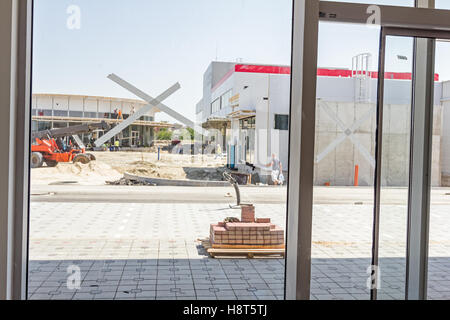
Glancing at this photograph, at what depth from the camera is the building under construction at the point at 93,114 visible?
2.48 m

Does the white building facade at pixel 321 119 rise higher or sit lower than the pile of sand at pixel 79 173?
higher

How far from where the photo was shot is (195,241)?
2.75 meters

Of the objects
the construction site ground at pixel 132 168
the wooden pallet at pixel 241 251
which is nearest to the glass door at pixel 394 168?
the wooden pallet at pixel 241 251

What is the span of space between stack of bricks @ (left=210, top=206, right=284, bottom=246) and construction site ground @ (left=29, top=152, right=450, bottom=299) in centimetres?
5

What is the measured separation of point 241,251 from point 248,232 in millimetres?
132

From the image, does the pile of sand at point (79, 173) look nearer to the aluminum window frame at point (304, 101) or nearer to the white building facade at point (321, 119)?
the white building facade at point (321, 119)

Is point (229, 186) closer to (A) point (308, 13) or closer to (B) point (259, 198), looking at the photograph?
(B) point (259, 198)

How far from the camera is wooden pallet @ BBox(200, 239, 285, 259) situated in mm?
2725

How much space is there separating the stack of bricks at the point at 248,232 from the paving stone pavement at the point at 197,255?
0.05m

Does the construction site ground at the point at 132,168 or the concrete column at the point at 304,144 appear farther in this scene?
the construction site ground at the point at 132,168
